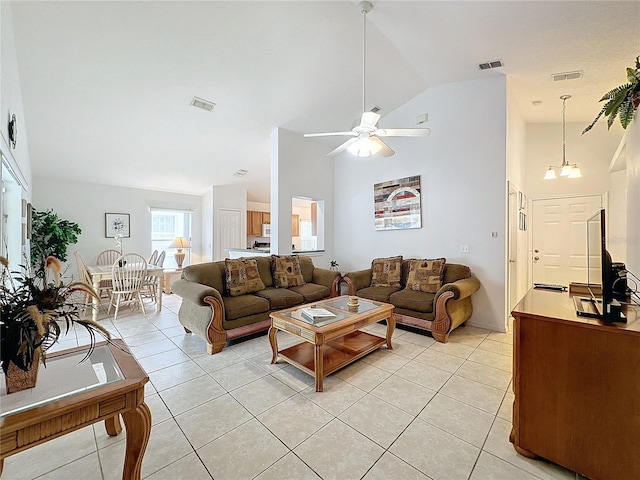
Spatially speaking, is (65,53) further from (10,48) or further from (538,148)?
(538,148)

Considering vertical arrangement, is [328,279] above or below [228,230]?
below

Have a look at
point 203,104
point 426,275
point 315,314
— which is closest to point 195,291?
point 315,314

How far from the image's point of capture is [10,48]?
246 centimetres

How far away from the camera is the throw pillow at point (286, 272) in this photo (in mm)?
4105

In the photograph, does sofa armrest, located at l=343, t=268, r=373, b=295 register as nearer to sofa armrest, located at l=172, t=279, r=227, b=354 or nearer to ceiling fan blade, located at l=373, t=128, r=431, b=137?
sofa armrest, located at l=172, t=279, r=227, b=354

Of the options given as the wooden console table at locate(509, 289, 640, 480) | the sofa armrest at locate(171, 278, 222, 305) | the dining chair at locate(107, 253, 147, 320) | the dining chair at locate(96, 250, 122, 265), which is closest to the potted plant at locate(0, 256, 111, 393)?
the sofa armrest at locate(171, 278, 222, 305)

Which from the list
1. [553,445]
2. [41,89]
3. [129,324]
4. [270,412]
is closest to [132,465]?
[270,412]

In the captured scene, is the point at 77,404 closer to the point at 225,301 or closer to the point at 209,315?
the point at 209,315

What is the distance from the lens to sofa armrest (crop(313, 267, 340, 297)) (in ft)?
13.7

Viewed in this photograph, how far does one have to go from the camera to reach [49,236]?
16.2ft

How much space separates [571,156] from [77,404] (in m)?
6.98

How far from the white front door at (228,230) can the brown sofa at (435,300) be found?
13.3 ft

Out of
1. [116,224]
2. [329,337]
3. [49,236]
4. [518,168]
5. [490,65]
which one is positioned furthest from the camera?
[116,224]

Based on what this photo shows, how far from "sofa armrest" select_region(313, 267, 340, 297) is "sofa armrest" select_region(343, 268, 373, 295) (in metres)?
0.17
